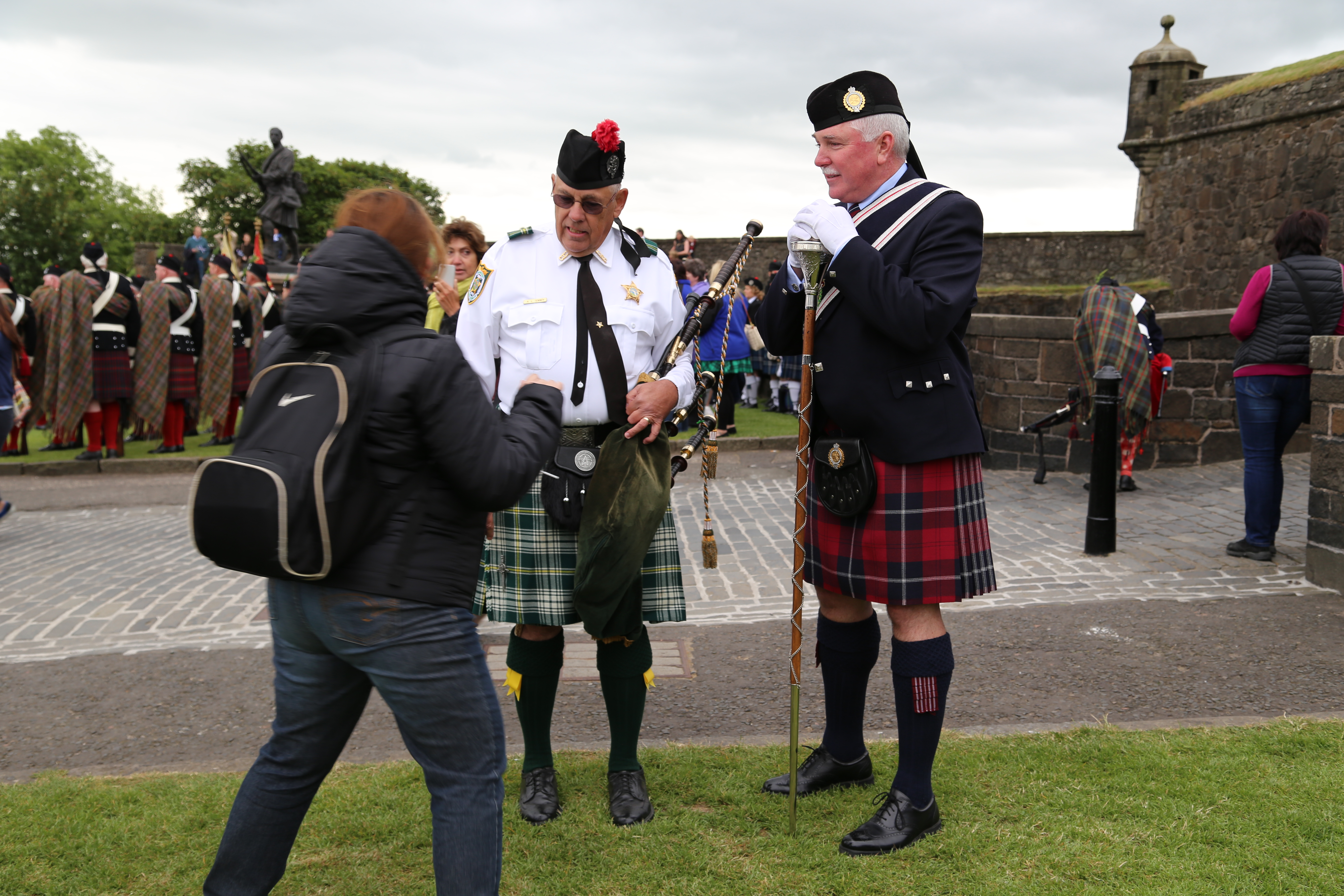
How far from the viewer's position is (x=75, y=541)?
790cm

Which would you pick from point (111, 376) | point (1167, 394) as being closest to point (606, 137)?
point (1167, 394)

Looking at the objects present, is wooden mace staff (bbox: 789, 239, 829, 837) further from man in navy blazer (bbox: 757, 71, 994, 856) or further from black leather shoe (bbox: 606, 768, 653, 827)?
black leather shoe (bbox: 606, 768, 653, 827)

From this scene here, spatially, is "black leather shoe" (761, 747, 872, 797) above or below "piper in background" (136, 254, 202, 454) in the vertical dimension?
below

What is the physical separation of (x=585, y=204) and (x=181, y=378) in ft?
36.9

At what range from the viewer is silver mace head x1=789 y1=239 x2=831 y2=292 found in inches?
114

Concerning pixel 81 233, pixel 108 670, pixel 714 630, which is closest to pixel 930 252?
pixel 714 630

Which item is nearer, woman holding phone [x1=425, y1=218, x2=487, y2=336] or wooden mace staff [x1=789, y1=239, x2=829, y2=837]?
wooden mace staff [x1=789, y1=239, x2=829, y2=837]

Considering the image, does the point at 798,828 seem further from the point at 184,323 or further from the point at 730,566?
the point at 184,323

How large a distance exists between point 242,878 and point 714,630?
3.23 m

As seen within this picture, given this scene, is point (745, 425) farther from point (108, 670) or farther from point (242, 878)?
point (242, 878)

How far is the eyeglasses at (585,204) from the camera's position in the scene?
3.11 metres

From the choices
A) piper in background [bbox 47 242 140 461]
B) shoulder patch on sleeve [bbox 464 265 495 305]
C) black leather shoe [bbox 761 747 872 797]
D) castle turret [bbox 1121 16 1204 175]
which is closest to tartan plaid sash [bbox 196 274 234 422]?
piper in background [bbox 47 242 140 461]

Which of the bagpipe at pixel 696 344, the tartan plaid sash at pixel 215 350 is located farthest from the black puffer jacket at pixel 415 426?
the tartan plaid sash at pixel 215 350

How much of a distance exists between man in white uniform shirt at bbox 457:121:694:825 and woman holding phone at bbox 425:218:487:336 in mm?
2776
